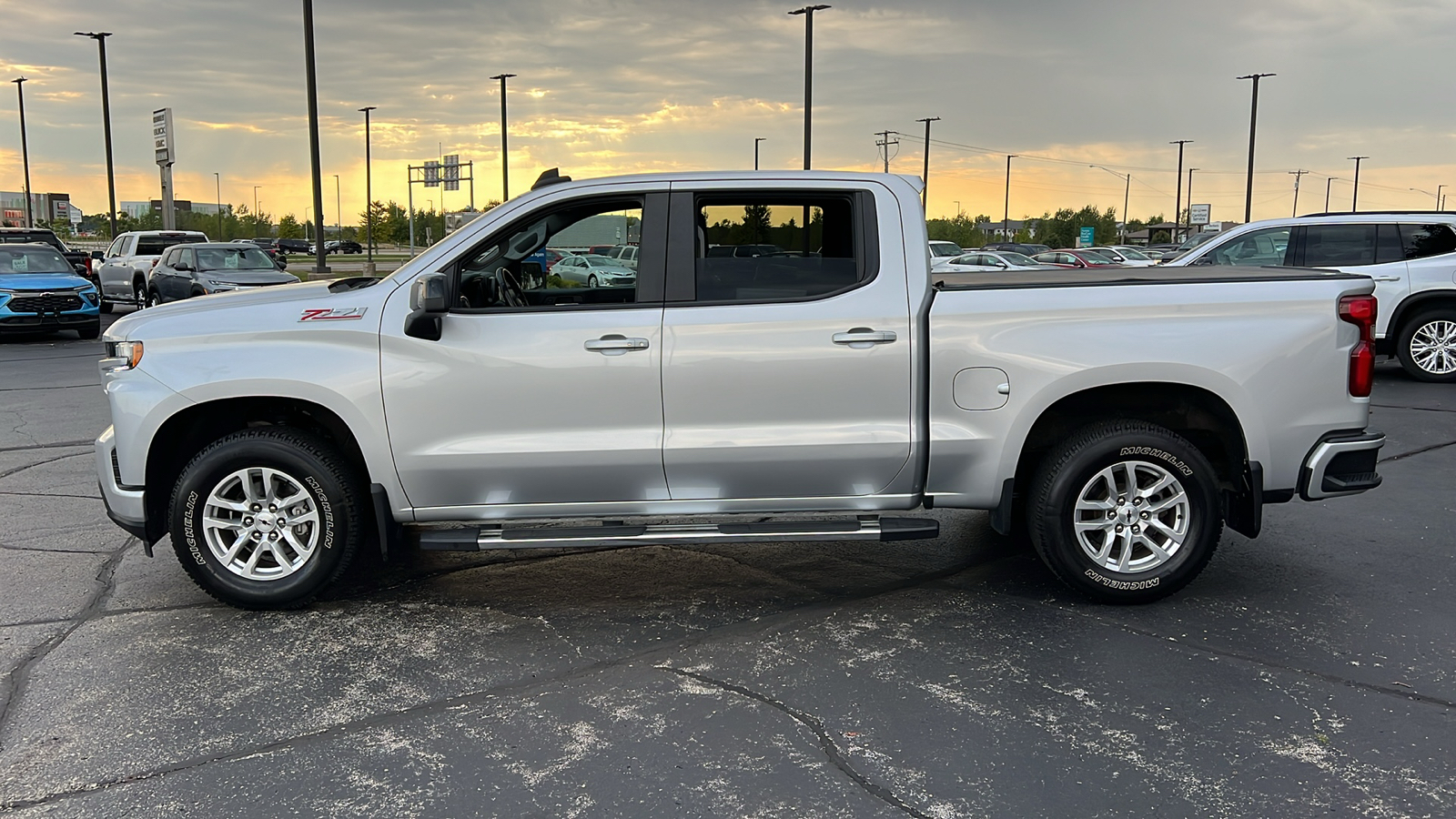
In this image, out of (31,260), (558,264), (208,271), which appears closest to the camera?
(558,264)

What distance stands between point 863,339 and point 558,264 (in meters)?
1.46

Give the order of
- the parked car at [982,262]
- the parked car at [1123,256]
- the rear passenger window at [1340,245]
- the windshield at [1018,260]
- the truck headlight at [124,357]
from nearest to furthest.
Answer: the truck headlight at [124,357]
the rear passenger window at [1340,245]
the parked car at [982,262]
the windshield at [1018,260]
the parked car at [1123,256]

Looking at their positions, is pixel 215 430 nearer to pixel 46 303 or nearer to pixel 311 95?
pixel 46 303

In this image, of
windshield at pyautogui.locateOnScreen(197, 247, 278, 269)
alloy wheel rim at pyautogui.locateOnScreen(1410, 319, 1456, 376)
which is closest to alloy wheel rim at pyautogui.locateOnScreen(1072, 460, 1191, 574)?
alloy wheel rim at pyautogui.locateOnScreen(1410, 319, 1456, 376)

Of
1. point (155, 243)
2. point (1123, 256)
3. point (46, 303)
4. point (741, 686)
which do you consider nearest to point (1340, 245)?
point (741, 686)

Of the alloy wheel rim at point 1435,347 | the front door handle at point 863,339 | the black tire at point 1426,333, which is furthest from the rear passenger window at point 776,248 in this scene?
the alloy wheel rim at point 1435,347

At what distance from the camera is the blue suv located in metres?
18.4

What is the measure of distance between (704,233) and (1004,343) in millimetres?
1410

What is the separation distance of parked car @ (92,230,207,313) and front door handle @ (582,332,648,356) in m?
22.9

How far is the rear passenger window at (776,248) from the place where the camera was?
502 cm

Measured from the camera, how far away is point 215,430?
17.2ft

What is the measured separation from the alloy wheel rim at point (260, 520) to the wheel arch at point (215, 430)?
28 cm

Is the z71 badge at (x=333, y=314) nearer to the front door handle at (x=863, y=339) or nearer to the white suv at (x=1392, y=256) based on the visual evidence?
the front door handle at (x=863, y=339)

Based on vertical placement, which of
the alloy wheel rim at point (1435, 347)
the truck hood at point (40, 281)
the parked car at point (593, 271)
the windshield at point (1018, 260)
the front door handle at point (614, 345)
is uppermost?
the windshield at point (1018, 260)
